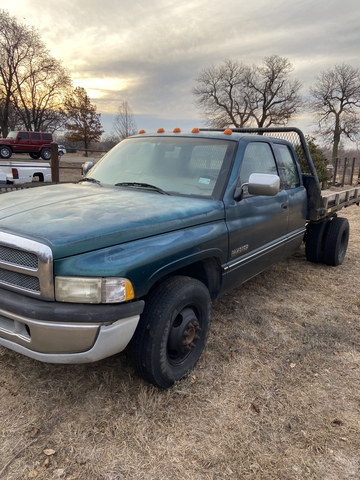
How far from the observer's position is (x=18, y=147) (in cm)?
2520

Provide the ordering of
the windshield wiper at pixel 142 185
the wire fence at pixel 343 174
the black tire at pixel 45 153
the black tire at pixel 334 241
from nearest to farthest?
the windshield wiper at pixel 142 185 → the black tire at pixel 334 241 → the wire fence at pixel 343 174 → the black tire at pixel 45 153

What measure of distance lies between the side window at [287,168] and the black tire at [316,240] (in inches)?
47.3

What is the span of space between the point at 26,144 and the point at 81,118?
17.0m

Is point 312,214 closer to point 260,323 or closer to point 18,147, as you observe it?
point 260,323

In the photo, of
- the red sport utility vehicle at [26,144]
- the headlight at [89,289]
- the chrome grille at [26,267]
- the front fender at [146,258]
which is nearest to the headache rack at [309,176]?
the front fender at [146,258]

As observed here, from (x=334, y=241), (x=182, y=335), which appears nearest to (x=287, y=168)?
(x=334, y=241)

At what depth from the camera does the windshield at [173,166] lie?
315 cm

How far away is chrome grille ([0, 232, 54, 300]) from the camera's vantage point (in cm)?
198

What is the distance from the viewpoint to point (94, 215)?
7.73ft

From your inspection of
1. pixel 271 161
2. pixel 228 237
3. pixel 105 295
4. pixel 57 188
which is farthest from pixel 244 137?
pixel 105 295

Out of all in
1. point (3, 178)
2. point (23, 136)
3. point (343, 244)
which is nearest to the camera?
point (343, 244)

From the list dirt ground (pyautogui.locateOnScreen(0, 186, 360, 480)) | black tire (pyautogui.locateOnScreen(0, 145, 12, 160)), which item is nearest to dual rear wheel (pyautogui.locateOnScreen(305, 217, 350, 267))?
dirt ground (pyautogui.locateOnScreen(0, 186, 360, 480))

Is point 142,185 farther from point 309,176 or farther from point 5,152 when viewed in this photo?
point 5,152

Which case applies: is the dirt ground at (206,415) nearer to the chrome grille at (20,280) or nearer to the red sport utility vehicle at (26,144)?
the chrome grille at (20,280)
